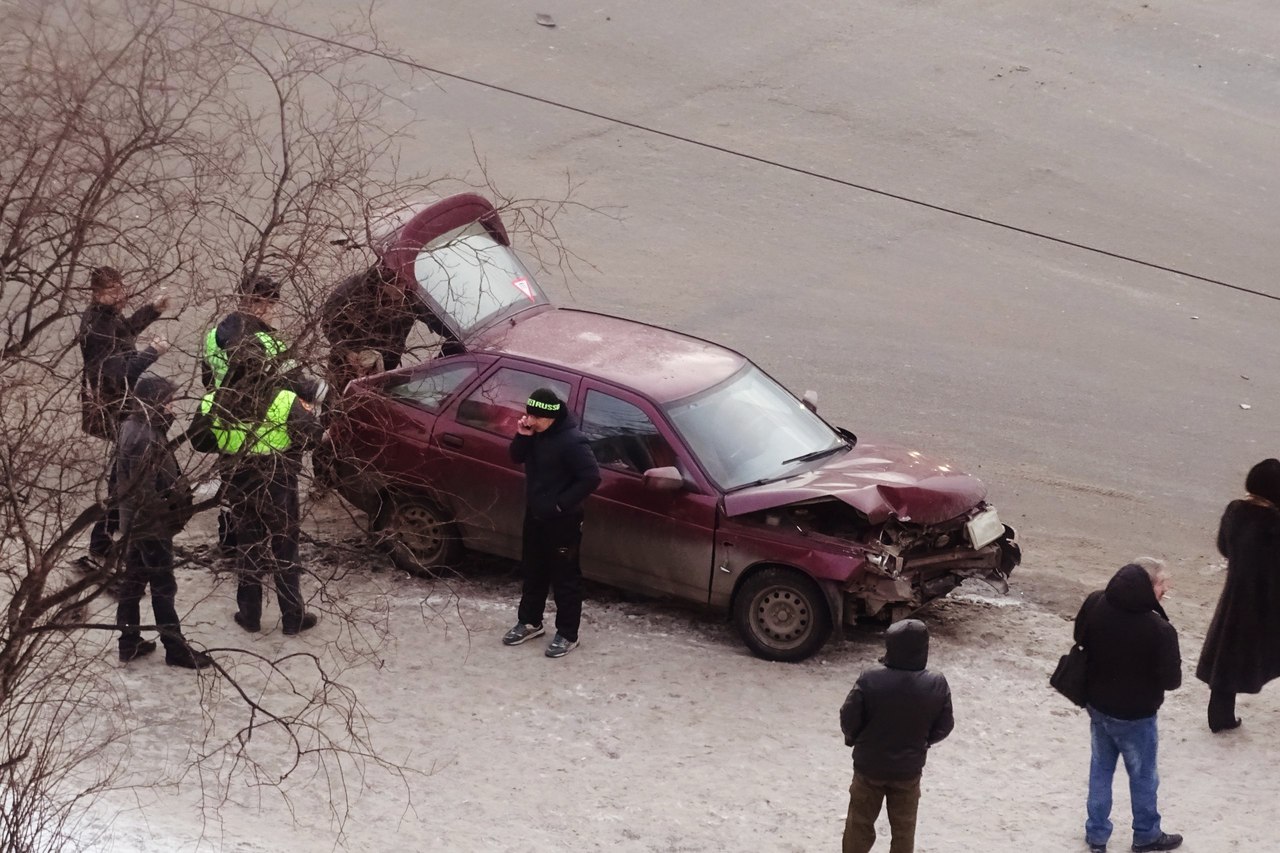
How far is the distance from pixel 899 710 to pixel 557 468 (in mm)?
2987

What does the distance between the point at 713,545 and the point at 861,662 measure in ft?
3.70

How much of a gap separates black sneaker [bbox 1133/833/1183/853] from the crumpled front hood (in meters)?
2.23

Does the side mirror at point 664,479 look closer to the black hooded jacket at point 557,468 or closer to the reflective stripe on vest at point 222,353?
the black hooded jacket at point 557,468

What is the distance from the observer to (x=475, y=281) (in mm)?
10867

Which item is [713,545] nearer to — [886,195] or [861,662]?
[861,662]

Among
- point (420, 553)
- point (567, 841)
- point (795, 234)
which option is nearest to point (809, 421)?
point (420, 553)

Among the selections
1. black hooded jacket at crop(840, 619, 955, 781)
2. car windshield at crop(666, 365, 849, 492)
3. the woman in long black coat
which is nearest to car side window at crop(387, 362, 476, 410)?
car windshield at crop(666, 365, 849, 492)

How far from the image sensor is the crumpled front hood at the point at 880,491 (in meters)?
9.32

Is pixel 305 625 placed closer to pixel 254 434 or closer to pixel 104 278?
pixel 104 278

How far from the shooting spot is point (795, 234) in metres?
15.7

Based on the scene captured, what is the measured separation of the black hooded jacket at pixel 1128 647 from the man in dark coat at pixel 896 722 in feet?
2.98

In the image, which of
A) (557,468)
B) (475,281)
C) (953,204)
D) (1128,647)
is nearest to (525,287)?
(475,281)

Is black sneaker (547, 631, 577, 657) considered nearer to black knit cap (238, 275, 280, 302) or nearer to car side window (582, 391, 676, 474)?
car side window (582, 391, 676, 474)

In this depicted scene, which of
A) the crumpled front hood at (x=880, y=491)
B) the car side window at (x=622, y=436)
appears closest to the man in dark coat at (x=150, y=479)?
the car side window at (x=622, y=436)
